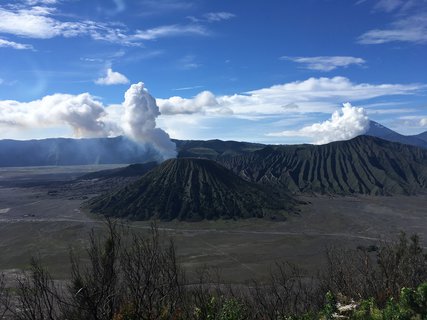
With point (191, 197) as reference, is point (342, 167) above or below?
above

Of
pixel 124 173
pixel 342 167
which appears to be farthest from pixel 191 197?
pixel 124 173

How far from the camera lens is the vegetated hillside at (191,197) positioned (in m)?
73.1

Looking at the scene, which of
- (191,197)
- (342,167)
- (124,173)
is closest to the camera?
(191,197)

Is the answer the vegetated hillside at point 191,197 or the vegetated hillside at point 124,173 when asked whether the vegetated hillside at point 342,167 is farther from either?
the vegetated hillside at point 124,173

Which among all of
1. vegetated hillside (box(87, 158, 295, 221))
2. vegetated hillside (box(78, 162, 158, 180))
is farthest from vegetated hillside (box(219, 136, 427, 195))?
vegetated hillside (box(78, 162, 158, 180))

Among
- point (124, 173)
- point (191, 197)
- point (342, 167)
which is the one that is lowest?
point (191, 197)

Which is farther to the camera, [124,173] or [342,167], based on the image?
[124,173]

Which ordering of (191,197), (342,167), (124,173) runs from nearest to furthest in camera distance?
(191,197) → (342,167) → (124,173)

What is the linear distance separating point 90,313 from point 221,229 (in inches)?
2027

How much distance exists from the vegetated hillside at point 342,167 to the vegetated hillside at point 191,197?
95.6 feet

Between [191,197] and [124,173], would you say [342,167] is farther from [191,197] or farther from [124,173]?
[124,173]

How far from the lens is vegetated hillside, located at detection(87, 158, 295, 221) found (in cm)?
7312

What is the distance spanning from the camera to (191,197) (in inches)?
3130

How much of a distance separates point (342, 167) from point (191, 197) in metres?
62.3
